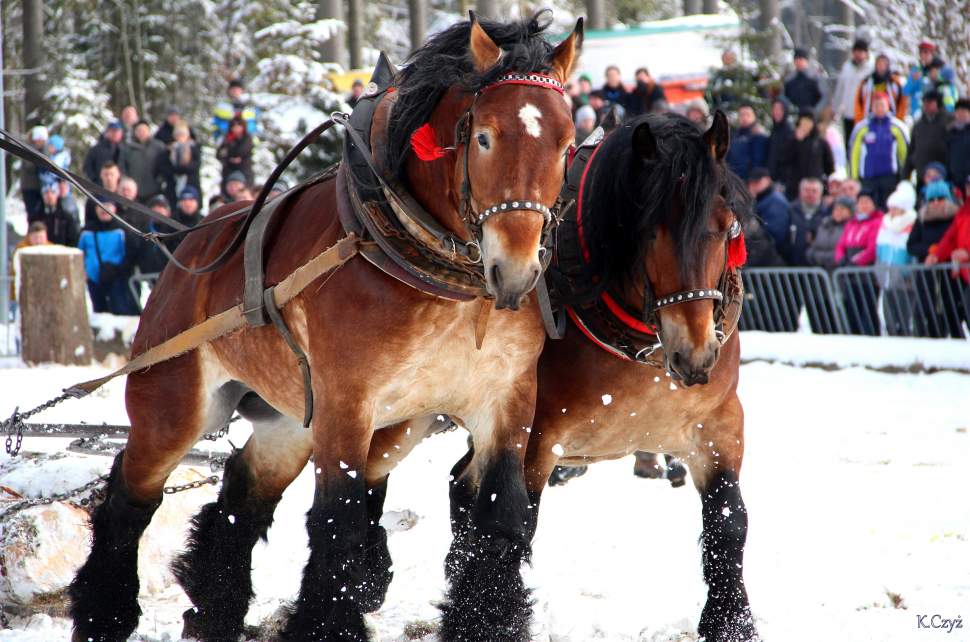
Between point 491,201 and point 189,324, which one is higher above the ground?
point 491,201

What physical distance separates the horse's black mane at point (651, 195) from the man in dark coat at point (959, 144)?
22.5ft

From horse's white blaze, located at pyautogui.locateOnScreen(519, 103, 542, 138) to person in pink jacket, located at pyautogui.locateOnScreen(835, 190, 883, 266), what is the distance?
7182mm

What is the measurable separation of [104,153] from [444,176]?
10766 millimetres

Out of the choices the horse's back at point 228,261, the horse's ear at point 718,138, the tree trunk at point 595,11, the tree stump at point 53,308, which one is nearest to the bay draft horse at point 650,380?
the horse's ear at point 718,138

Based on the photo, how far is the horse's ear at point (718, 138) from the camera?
360 centimetres

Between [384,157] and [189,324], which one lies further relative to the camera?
[189,324]

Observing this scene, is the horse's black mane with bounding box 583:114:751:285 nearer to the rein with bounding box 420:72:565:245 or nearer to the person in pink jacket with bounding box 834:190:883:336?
the rein with bounding box 420:72:565:245

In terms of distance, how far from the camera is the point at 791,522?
222 inches

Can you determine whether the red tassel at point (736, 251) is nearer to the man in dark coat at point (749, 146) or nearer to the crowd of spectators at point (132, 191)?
the man in dark coat at point (749, 146)

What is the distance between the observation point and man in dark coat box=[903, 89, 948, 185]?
408 inches

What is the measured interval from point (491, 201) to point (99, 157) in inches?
436

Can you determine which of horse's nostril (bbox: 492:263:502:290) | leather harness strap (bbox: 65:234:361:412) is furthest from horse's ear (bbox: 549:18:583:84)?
leather harness strap (bbox: 65:234:361:412)

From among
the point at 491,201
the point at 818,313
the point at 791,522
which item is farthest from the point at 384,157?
the point at 818,313

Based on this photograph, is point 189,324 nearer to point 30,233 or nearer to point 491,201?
point 491,201
